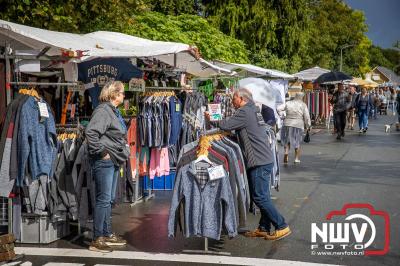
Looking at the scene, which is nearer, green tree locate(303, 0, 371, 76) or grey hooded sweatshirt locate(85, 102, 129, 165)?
grey hooded sweatshirt locate(85, 102, 129, 165)

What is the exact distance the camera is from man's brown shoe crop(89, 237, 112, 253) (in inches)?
287

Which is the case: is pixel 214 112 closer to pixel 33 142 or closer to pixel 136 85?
pixel 136 85

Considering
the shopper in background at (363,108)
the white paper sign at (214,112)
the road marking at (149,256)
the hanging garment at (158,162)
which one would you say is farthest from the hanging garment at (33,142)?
the shopper in background at (363,108)

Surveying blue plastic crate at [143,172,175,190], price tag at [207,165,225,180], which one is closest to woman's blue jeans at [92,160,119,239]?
price tag at [207,165,225,180]

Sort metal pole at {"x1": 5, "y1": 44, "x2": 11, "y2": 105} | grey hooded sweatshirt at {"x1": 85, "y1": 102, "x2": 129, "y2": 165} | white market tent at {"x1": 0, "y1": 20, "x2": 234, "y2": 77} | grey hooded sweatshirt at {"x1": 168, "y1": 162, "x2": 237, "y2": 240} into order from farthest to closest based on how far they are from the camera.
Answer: metal pole at {"x1": 5, "y1": 44, "x2": 11, "y2": 105}, white market tent at {"x1": 0, "y1": 20, "x2": 234, "y2": 77}, grey hooded sweatshirt at {"x1": 85, "y1": 102, "x2": 129, "y2": 165}, grey hooded sweatshirt at {"x1": 168, "y1": 162, "x2": 237, "y2": 240}

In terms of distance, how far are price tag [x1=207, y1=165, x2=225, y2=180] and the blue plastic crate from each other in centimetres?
386

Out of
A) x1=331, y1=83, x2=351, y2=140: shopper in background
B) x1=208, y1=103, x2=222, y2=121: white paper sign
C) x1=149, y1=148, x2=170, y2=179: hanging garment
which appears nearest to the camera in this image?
x1=208, y1=103, x2=222, y2=121: white paper sign

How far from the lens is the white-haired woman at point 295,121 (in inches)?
595

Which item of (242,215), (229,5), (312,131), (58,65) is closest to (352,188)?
(242,215)

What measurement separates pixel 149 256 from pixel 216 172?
1.28 metres

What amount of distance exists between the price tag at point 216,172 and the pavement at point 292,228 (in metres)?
0.95

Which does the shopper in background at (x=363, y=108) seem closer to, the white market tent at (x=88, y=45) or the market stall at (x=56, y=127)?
the white market tent at (x=88, y=45)

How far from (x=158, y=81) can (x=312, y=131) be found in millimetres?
17293

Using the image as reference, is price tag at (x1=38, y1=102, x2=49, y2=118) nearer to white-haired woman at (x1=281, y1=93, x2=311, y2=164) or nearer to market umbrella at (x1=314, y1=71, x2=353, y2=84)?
white-haired woman at (x1=281, y1=93, x2=311, y2=164)
